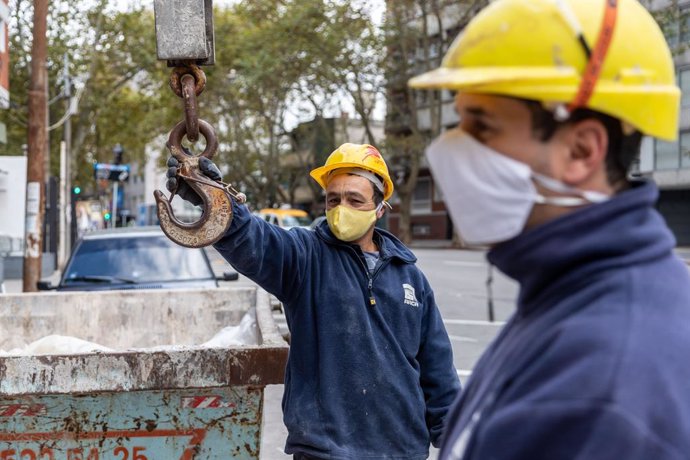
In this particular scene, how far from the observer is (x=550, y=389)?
1.20 meters

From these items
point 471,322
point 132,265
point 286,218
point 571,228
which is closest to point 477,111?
point 571,228

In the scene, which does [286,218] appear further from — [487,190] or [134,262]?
[487,190]

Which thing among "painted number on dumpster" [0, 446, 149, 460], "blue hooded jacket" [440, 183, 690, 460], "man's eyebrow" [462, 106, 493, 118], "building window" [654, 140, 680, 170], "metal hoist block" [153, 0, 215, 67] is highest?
"building window" [654, 140, 680, 170]

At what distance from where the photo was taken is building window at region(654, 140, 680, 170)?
120 feet

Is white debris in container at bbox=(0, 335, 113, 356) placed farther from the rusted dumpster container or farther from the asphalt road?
the asphalt road

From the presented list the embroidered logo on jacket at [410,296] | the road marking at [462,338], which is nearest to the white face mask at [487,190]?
the embroidered logo on jacket at [410,296]

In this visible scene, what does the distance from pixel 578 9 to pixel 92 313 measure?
456 cm

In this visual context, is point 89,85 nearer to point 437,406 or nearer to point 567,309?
point 437,406

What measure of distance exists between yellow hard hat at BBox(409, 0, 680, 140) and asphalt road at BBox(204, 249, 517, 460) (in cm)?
522

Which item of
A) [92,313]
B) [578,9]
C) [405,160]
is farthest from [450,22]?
[578,9]

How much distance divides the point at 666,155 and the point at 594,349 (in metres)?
38.0

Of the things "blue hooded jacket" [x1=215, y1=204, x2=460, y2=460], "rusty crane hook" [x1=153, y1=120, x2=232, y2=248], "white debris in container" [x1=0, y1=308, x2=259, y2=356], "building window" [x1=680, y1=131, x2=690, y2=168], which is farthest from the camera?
"building window" [x1=680, y1=131, x2=690, y2=168]

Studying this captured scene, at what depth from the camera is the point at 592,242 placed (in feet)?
4.22

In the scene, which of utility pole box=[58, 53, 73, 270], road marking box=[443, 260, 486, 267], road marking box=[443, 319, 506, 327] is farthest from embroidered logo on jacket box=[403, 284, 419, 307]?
utility pole box=[58, 53, 73, 270]
